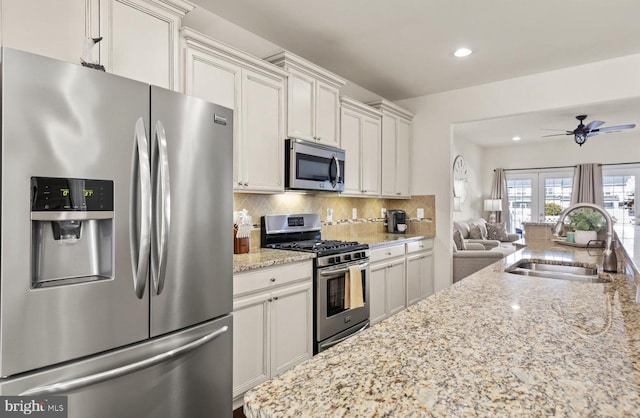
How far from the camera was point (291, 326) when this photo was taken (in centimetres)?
248

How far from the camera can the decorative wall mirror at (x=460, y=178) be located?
7.29 metres

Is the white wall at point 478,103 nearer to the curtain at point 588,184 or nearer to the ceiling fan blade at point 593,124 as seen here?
the ceiling fan blade at point 593,124

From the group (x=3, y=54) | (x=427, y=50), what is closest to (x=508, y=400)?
(x=3, y=54)

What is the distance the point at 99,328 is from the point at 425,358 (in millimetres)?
1228

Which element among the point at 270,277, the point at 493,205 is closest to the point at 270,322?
the point at 270,277

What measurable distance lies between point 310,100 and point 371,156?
43.0 inches

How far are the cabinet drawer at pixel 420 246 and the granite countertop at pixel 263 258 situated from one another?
169cm

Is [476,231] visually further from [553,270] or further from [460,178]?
[553,270]

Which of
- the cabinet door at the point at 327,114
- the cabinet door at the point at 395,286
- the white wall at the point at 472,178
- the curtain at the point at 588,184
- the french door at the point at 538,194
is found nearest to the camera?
the cabinet door at the point at 327,114

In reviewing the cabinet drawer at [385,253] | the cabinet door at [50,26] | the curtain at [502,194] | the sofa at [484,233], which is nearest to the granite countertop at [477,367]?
the cabinet door at [50,26]

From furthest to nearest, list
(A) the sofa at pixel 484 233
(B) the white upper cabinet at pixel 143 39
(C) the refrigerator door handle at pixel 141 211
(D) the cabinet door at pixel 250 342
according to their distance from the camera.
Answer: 1. (A) the sofa at pixel 484 233
2. (D) the cabinet door at pixel 250 342
3. (B) the white upper cabinet at pixel 143 39
4. (C) the refrigerator door handle at pixel 141 211

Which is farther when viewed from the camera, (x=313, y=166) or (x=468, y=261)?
(x=468, y=261)

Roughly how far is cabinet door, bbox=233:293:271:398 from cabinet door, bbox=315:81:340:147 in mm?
1543

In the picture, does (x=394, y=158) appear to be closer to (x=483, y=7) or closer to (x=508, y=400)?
(x=483, y=7)
